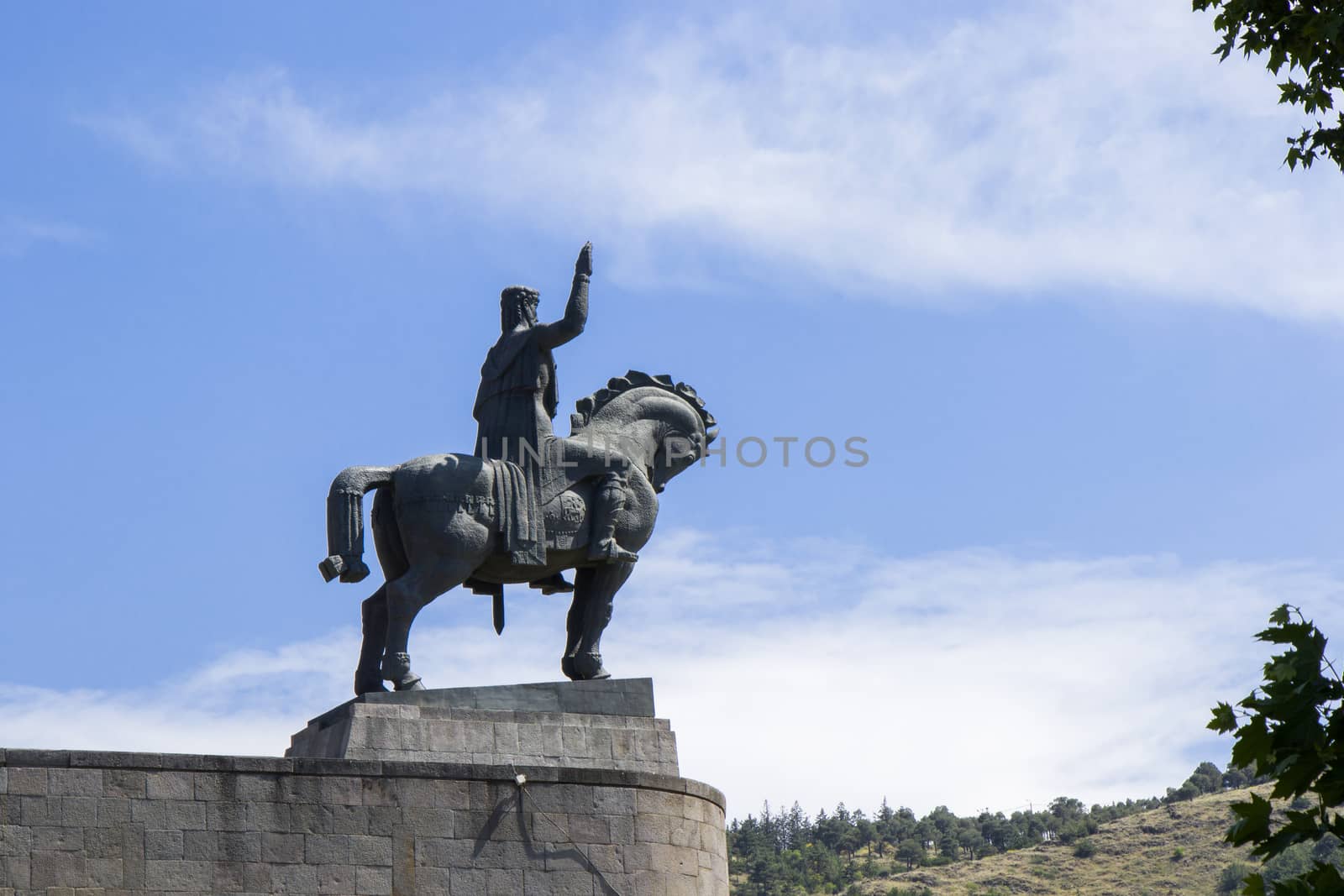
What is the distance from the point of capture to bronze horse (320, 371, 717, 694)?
14.3m

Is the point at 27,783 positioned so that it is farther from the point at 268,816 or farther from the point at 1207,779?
the point at 1207,779

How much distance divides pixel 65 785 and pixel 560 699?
395cm

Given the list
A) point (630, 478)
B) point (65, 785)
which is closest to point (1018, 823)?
point (630, 478)

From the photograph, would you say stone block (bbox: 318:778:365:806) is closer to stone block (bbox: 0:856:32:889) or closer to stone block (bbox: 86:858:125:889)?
stone block (bbox: 86:858:125:889)

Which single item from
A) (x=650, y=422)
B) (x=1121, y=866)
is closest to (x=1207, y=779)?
(x=1121, y=866)

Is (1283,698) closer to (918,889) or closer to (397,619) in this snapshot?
(397,619)

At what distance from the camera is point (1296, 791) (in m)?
6.79

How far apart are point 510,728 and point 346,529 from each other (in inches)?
80.8

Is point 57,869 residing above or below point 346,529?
below

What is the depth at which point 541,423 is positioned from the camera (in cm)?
1520

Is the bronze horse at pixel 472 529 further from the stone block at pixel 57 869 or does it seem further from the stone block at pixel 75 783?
the stone block at pixel 57 869

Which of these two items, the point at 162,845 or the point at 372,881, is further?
the point at 372,881

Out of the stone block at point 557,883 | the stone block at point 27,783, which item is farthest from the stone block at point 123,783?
the stone block at point 557,883

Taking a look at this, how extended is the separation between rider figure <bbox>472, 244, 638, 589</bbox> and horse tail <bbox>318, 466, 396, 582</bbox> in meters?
1.30
